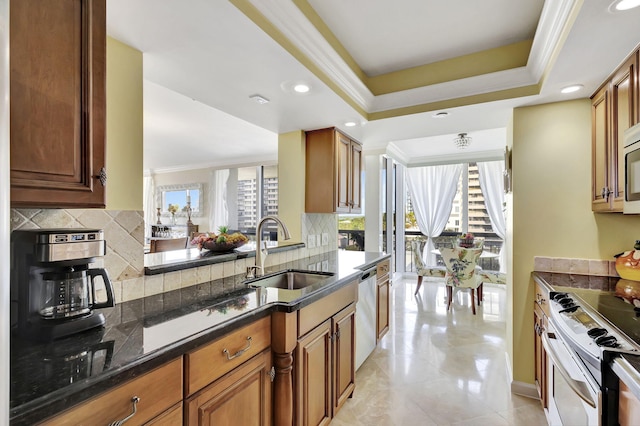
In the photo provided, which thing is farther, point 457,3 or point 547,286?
point 547,286

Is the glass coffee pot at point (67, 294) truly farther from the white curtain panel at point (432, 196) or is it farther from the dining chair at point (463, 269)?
the white curtain panel at point (432, 196)

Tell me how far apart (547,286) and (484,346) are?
5.05 ft

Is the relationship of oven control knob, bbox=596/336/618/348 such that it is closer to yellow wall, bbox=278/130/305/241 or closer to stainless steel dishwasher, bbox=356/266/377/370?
stainless steel dishwasher, bbox=356/266/377/370

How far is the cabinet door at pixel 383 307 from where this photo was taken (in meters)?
2.93

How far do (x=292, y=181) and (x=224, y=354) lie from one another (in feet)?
6.76

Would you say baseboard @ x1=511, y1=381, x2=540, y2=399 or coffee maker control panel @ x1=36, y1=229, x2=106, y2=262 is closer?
coffee maker control panel @ x1=36, y1=229, x2=106, y2=262

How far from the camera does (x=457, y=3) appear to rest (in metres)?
1.73

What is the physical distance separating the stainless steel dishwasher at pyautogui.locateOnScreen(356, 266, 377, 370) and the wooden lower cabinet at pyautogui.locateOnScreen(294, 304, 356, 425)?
27 centimetres

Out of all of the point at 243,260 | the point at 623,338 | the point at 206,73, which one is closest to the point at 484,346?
the point at 623,338

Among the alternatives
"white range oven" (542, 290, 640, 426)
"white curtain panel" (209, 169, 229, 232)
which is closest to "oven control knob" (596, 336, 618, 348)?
"white range oven" (542, 290, 640, 426)

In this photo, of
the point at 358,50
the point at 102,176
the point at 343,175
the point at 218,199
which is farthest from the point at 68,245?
the point at 218,199

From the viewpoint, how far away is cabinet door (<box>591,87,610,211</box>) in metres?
1.91

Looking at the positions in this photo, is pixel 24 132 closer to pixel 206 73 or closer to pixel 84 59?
pixel 84 59

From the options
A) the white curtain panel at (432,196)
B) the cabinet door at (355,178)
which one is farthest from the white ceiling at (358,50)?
the white curtain panel at (432,196)
